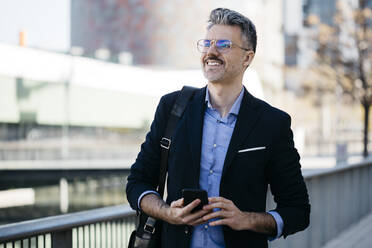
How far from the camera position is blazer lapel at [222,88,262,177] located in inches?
97.8

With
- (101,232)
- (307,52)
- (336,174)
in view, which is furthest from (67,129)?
(101,232)

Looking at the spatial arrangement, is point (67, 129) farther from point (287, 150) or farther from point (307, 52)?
point (287, 150)

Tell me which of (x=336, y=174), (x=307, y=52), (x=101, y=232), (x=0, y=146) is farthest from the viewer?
(x=0, y=146)

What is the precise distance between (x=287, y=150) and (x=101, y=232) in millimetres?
1663

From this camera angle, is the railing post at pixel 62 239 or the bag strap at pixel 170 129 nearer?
the bag strap at pixel 170 129

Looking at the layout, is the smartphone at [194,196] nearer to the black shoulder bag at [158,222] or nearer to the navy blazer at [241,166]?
the navy blazer at [241,166]

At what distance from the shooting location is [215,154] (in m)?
2.55

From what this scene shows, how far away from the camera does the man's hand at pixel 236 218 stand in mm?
2348

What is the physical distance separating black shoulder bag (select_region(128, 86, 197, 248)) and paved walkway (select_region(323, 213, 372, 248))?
6016mm

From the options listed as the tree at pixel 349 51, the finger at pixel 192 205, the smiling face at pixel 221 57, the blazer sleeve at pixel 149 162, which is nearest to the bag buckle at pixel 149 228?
the blazer sleeve at pixel 149 162

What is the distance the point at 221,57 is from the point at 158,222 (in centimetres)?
74

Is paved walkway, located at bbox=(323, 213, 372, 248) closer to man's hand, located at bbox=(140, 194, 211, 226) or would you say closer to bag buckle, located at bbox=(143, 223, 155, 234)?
bag buckle, located at bbox=(143, 223, 155, 234)

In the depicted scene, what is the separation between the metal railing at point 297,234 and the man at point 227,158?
0.84 m

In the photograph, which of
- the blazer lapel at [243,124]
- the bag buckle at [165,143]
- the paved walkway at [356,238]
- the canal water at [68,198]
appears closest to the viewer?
the blazer lapel at [243,124]
